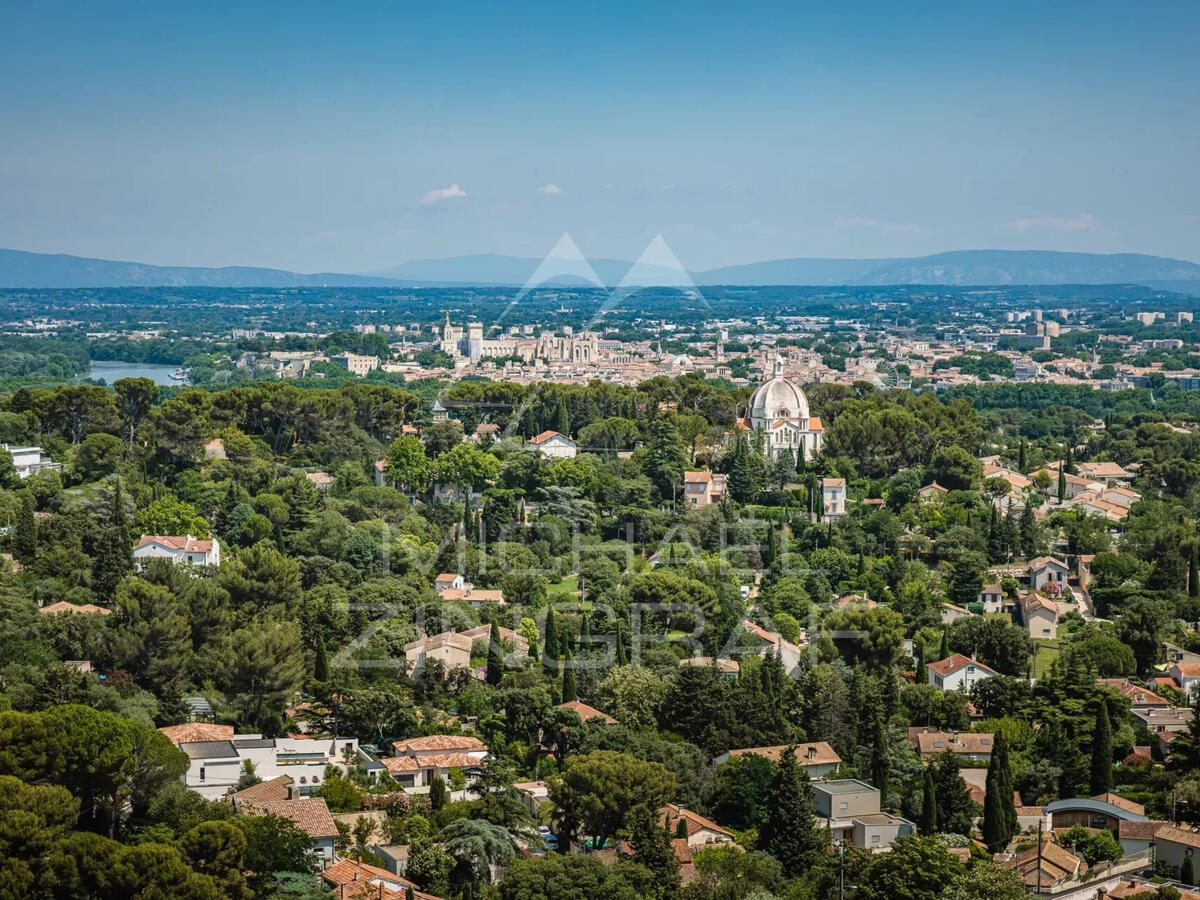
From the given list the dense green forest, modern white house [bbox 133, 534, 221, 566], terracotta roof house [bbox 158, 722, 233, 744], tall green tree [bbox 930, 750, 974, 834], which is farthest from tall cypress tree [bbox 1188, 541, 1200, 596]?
terracotta roof house [bbox 158, 722, 233, 744]

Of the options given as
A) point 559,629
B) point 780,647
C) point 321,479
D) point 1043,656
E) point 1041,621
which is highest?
point 321,479

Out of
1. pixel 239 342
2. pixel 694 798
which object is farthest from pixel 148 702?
pixel 239 342

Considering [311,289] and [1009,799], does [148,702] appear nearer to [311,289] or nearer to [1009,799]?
[1009,799]

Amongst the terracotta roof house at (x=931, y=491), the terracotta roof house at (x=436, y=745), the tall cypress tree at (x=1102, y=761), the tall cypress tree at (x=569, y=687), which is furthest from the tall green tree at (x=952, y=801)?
the terracotta roof house at (x=931, y=491)

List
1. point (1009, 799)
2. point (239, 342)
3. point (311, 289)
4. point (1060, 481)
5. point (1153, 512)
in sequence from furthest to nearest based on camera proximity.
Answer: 1. point (311, 289)
2. point (239, 342)
3. point (1060, 481)
4. point (1153, 512)
5. point (1009, 799)

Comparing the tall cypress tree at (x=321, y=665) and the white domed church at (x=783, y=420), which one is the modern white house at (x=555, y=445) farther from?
the tall cypress tree at (x=321, y=665)

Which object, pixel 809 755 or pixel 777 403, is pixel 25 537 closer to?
pixel 809 755

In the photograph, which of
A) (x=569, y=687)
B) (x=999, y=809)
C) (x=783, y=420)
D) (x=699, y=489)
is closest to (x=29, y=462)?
(x=699, y=489)
